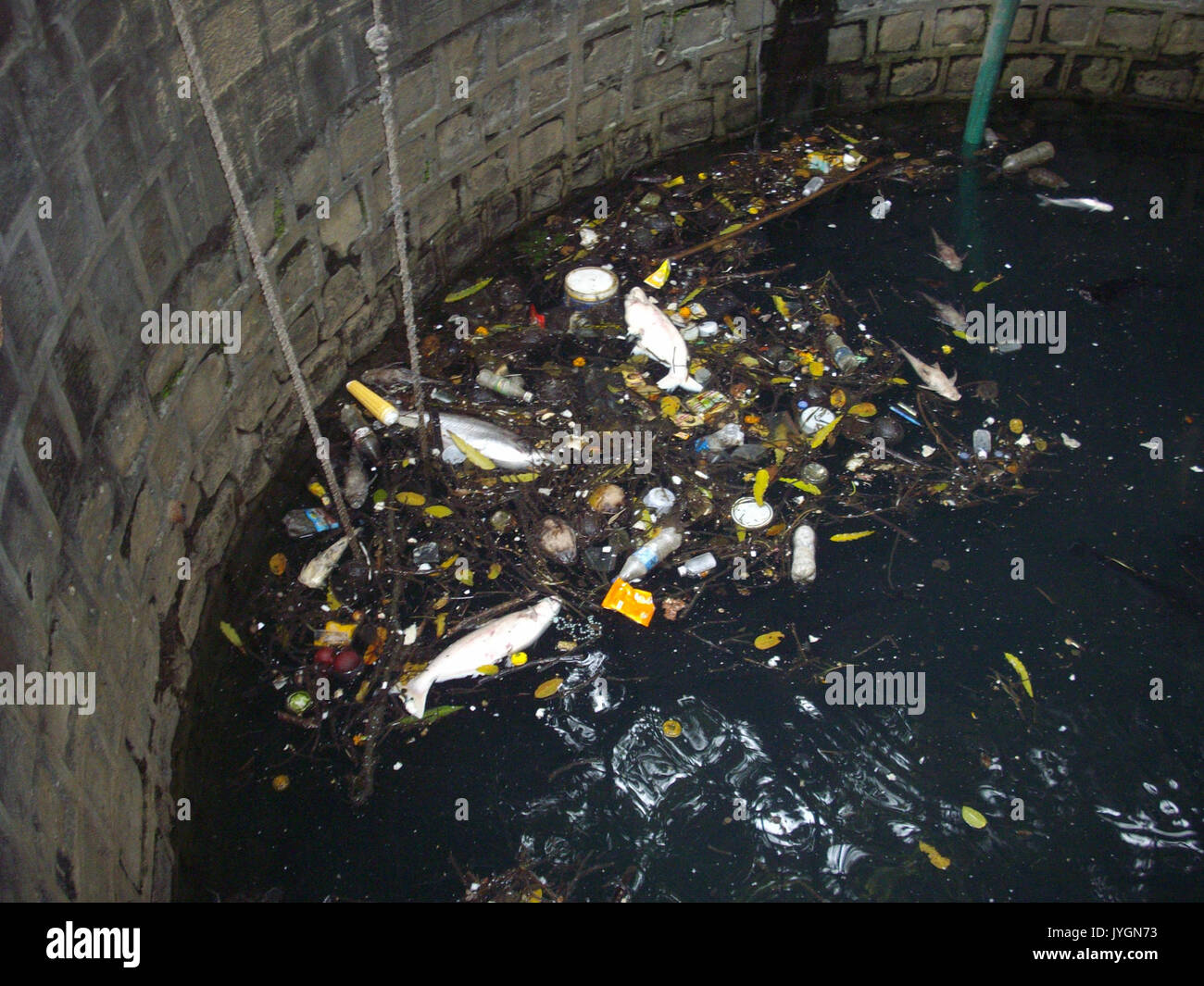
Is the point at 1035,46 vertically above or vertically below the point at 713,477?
above

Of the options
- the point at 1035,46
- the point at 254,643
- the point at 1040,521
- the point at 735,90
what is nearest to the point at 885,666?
the point at 1040,521

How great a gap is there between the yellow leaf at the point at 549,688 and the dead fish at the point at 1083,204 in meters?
3.98

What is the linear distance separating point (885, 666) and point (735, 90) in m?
3.80

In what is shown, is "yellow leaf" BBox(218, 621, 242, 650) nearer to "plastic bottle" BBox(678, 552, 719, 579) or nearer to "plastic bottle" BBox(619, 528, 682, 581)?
"plastic bottle" BBox(619, 528, 682, 581)

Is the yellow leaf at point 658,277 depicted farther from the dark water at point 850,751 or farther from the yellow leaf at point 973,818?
the yellow leaf at point 973,818

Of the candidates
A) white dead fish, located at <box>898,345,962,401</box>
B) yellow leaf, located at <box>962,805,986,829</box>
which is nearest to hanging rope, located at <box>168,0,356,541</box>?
yellow leaf, located at <box>962,805,986,829</box>

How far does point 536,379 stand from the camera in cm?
468

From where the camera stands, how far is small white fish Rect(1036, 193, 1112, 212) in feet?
18.2

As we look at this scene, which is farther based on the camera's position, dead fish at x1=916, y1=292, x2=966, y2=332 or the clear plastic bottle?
dead fish at x1=916, y1=292, x2=966, y2=332

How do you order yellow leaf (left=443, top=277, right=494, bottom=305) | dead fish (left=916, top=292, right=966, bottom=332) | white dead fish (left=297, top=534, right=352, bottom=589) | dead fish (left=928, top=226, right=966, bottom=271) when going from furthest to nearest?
dead fish (left=928, top=226, right=966, bottom=271)
yellow leaf (left=443, top=277, right=494, bottom=305)
dead fish (left=916, top=292, right=966, bottom=332)
white dead fish (left=297, top=534, right=352, bottom=589)

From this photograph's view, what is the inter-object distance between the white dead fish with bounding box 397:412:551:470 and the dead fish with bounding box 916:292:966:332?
83.9 inches

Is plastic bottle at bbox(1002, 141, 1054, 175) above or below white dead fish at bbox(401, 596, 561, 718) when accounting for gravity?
above

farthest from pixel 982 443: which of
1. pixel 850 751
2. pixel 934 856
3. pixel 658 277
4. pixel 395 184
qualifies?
pixel 395 184

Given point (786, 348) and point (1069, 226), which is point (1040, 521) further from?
point (1069, 226)
